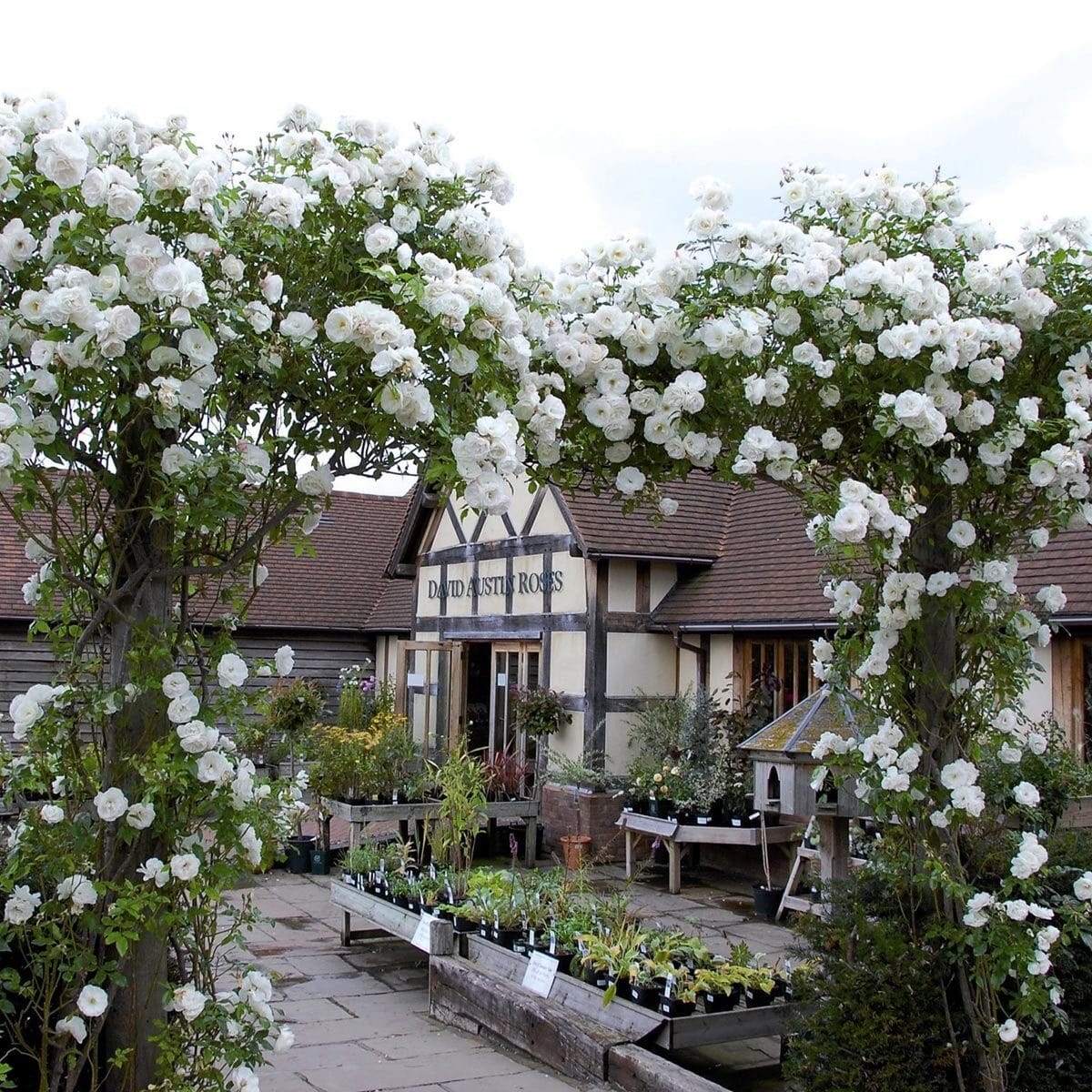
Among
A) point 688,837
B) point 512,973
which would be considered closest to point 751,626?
point 688,837

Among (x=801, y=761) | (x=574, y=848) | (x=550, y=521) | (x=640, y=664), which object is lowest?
(x=574, y=848)

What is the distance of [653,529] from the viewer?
43.3 ft

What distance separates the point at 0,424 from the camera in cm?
318

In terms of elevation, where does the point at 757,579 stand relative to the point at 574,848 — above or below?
above

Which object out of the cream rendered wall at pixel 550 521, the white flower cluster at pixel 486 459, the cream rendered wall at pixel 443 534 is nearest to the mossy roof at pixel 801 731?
the white flower cluster at pixel 486 459

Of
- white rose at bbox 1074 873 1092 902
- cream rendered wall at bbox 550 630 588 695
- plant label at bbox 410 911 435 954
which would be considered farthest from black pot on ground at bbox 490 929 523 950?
cream rendered wall at bbox 550 630 588 695

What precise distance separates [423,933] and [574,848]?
4.41m

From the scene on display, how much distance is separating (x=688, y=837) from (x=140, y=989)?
23.6 ft

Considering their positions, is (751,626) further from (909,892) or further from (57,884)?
(57,884)

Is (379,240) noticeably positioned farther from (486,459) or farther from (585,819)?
(585,819)

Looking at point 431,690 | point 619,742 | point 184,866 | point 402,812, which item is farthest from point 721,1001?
point 431,690

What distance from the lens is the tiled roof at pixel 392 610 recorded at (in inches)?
733

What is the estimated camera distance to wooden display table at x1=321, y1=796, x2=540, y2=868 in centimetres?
1039

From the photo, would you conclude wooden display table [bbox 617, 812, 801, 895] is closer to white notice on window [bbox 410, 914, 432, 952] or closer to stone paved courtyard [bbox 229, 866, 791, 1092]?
stone paved courtyard [bbox 229, 866, 791, 1092]
